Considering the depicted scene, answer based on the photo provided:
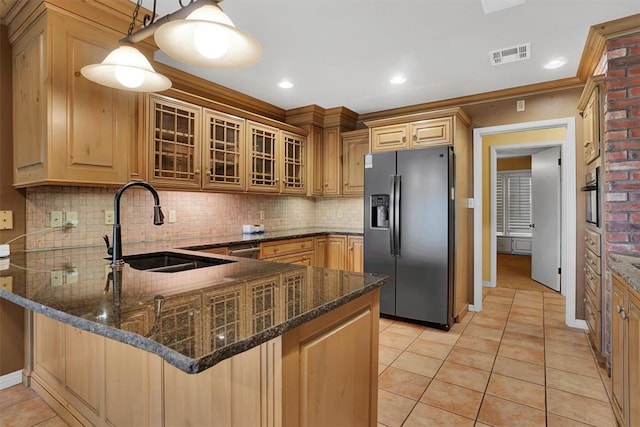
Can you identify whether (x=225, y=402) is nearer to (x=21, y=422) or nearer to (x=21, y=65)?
(x=21, y=422)

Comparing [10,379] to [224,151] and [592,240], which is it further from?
[592,240]

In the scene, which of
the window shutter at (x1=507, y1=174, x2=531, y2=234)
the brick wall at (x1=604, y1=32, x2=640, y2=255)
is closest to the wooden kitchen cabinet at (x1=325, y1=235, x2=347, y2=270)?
the brick wall at (x1=604, y1=32, x2=640, y2=255)

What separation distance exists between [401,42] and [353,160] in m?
1.92

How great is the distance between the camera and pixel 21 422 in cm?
188

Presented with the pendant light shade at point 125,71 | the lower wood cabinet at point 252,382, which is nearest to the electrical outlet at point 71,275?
the lower wood cabinet at point 252,382

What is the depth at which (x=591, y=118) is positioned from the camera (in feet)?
8.85

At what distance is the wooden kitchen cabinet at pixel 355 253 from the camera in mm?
3986

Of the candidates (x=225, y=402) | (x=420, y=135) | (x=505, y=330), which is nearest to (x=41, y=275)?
(x=225, y=402)

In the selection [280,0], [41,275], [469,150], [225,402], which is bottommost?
[225,402]

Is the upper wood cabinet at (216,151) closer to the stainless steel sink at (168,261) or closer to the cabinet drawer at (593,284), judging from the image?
the stainless steel sink at (168,261)

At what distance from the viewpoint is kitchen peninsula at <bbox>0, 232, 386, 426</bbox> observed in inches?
31.3

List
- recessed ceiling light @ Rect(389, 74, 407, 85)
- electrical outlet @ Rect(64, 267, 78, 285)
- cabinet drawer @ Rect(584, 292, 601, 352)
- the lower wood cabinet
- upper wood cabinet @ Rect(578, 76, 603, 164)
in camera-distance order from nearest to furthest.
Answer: the lower wood cabinet, electrical outlet @ Rect(64, 267, 78, 285), upper wood cabinet @ Rect(578, 76, 603, 164), cabinet drawer @ Rect(584, 292, 601, 352), recessed ceiling light @ Rect(389, 74, 407, 85)

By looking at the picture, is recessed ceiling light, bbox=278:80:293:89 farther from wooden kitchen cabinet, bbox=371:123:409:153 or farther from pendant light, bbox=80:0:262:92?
pendant light, bbox=80:0:262:92

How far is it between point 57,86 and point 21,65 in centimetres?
46
